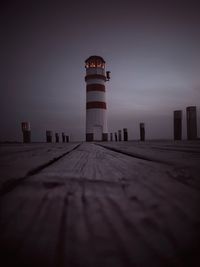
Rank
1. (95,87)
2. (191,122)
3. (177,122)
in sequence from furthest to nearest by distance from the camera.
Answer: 1. (95,87)
2. (177,122)
3. (191,122)

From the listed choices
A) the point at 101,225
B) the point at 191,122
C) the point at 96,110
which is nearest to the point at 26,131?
the point at 96,110

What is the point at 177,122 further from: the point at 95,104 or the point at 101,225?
the point at 101,225

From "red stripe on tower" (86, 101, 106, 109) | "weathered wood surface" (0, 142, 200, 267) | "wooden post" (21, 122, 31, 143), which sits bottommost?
"weathered wood surface" (0, 142, 200, 267)

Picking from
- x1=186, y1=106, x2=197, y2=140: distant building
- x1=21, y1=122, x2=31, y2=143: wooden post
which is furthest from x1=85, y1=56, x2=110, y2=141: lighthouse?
x1=186, y1=106, x2=197, y2=140: distant building

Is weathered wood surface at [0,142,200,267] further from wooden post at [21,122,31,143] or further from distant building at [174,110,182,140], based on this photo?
wooden post at [21,122,31,143]

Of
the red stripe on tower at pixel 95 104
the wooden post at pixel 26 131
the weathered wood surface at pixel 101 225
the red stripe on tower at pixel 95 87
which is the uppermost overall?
the red stripe on tower at pixel 95 87

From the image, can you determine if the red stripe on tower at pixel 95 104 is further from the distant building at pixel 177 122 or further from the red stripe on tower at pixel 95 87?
the distant building at pixel 177 122

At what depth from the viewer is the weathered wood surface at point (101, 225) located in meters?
0.22

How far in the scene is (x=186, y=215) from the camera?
31 centimetres

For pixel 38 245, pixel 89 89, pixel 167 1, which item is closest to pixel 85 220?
pixel 38 245

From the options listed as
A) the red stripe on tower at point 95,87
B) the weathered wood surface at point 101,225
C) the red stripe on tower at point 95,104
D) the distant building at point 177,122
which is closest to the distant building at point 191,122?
the distant building at point 177,122

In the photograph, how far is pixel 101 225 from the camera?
0.28 meters

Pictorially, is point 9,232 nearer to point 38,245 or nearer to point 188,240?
point 38,245

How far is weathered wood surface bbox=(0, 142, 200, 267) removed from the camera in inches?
8.7
